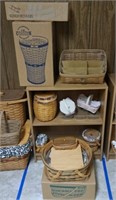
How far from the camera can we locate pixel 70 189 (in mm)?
1292

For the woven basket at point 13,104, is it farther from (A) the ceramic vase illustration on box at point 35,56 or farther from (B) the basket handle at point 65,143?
(B) the basket handle at point 65,143

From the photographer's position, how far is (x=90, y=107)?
1.54 meters

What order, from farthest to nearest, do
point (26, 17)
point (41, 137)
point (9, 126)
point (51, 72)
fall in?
point (41, 137) → point (9, 126) → point (51, 72) → point (26, 17)

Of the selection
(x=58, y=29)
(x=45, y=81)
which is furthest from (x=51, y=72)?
(x=58, y=29)

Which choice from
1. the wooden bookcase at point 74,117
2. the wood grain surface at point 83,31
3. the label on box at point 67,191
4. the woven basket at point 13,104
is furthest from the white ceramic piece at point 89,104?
the label on box at point 67,191

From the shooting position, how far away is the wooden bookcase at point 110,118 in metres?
1.40

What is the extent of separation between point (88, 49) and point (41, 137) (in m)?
0.83

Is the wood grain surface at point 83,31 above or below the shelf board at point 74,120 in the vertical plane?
above

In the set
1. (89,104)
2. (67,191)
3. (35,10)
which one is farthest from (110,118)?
(35,10)

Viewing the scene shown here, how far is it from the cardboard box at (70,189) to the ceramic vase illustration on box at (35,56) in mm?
686

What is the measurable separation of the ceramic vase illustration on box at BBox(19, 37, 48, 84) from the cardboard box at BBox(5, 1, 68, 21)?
132 millimetres

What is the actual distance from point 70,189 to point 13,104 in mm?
761

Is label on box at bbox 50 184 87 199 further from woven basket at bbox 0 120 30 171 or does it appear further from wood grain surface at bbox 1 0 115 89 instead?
wood grain surface at bbox 1 0 115 89

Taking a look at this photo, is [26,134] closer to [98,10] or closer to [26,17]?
[26,17]
